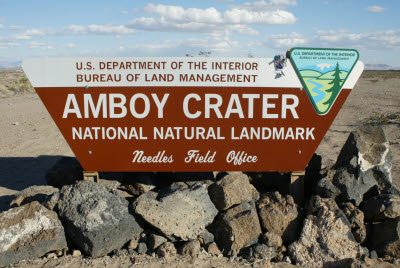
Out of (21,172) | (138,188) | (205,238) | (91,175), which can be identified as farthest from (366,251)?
(21,172)

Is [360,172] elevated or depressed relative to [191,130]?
depressed

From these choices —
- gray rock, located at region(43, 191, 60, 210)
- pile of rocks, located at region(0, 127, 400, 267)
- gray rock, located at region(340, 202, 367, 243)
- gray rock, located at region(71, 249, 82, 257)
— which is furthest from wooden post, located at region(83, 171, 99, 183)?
gray rock, located at region(340, 202, 367, 243)

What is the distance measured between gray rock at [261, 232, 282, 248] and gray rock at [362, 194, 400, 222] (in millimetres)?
1113

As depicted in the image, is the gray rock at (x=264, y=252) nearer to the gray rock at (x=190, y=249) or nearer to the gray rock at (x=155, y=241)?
the gray rock at (x=190, y=249)

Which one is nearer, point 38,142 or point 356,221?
point 356,221

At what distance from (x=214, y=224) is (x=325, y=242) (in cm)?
124

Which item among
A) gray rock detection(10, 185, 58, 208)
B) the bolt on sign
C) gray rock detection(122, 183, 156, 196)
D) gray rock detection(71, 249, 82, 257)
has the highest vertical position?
the bolt on sign

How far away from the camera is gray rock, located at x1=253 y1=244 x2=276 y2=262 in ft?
13.5

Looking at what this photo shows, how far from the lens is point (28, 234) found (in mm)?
4012

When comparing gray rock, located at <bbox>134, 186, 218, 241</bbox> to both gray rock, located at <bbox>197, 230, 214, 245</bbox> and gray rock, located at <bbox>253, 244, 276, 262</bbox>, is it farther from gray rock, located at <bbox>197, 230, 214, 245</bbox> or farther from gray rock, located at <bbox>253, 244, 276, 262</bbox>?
gray rock, located at <bbox>253, 244, 276, 262</bbox>

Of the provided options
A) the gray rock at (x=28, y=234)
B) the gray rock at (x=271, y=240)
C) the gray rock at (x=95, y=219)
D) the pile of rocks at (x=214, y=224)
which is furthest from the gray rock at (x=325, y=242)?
the gray rock at (x=28, y=234)

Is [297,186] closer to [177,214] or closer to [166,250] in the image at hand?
[177,214]

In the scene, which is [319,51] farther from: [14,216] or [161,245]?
[14,216]

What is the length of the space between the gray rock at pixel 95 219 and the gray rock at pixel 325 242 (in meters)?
1.79
